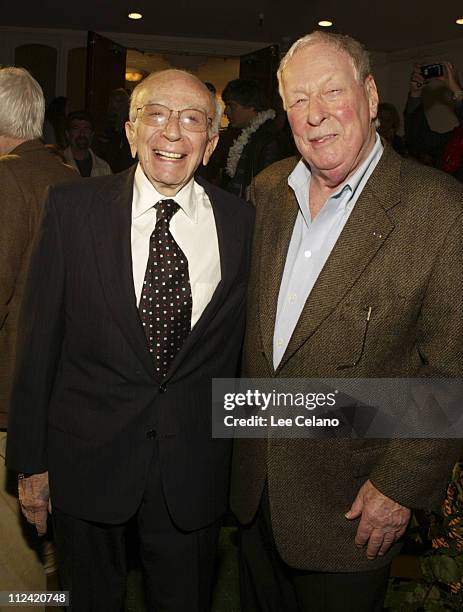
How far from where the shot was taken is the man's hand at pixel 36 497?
1800 mm

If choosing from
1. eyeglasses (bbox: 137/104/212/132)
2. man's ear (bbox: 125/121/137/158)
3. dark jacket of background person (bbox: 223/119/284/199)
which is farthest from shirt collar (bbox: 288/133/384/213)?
dark jacket of background person (bbox: 223/119/284/199)

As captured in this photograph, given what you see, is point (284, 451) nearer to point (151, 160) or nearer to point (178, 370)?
point (178, 370)

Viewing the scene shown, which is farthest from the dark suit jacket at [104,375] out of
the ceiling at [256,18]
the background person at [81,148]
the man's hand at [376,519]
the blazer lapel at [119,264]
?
the ceiling at [256,18]

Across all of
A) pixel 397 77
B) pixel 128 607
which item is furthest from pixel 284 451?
pixel 397 77

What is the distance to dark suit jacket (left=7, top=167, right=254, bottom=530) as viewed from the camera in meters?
1.67

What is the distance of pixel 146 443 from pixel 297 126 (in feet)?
2.48

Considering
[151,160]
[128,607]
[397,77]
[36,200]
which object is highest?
[397,77]

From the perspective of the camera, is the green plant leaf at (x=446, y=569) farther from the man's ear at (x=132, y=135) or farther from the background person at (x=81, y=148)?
the background person at (x=81, y=148)

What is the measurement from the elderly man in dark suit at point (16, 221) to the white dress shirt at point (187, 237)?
432mm

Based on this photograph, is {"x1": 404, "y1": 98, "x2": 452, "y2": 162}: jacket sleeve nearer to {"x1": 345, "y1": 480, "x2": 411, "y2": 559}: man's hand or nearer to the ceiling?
the ceiling

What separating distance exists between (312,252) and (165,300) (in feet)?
1.07

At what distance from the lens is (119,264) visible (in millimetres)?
1649

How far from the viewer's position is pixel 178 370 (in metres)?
1.69

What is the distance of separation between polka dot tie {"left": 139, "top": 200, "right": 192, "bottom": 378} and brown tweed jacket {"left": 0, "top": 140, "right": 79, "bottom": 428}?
56cm
